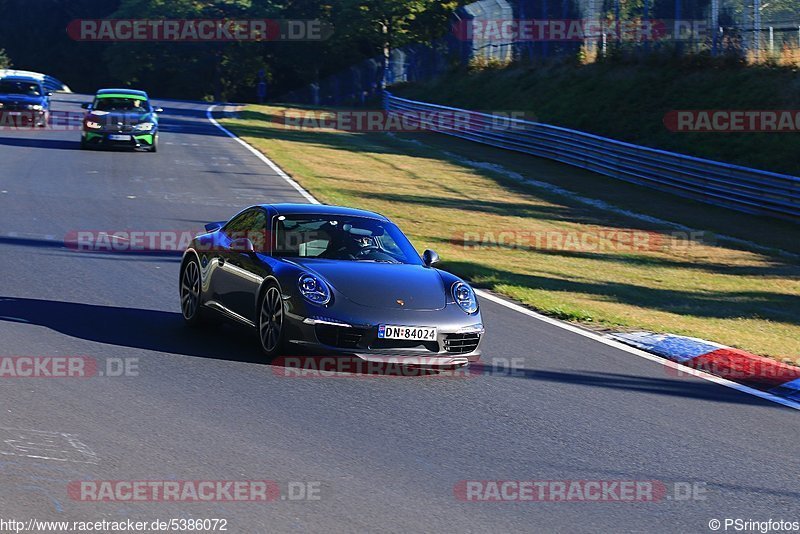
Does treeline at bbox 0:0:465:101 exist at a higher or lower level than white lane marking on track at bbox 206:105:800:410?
higher

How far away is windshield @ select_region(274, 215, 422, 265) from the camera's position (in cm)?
1046

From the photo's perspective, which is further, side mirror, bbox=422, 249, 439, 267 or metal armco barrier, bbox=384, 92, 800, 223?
metal armco barrier, bbox=384, 92, 800, 223

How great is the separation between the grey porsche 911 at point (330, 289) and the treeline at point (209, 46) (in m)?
55.6

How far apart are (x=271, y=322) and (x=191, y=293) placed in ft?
5.55

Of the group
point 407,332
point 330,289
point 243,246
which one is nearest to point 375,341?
point 407,332

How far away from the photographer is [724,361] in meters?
11.0

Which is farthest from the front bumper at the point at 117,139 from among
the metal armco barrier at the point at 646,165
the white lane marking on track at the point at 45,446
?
the white lane marking on track at the point at 45,446

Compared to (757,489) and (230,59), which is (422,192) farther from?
(230,59)

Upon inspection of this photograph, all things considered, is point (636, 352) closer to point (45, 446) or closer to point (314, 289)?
point (314, 289)

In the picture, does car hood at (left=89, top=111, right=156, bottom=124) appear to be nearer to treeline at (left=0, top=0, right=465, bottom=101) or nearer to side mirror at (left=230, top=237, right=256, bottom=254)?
side mirror at (left=230, top=237, right=256, bottom=254)

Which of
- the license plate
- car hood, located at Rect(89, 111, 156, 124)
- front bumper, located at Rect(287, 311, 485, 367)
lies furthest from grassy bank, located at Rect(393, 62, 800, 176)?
the license plate

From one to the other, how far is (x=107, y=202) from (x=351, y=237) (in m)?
11.2

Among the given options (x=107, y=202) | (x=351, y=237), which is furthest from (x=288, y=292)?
(x=107, y=202)

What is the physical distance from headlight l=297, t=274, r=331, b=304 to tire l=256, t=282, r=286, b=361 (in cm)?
23
